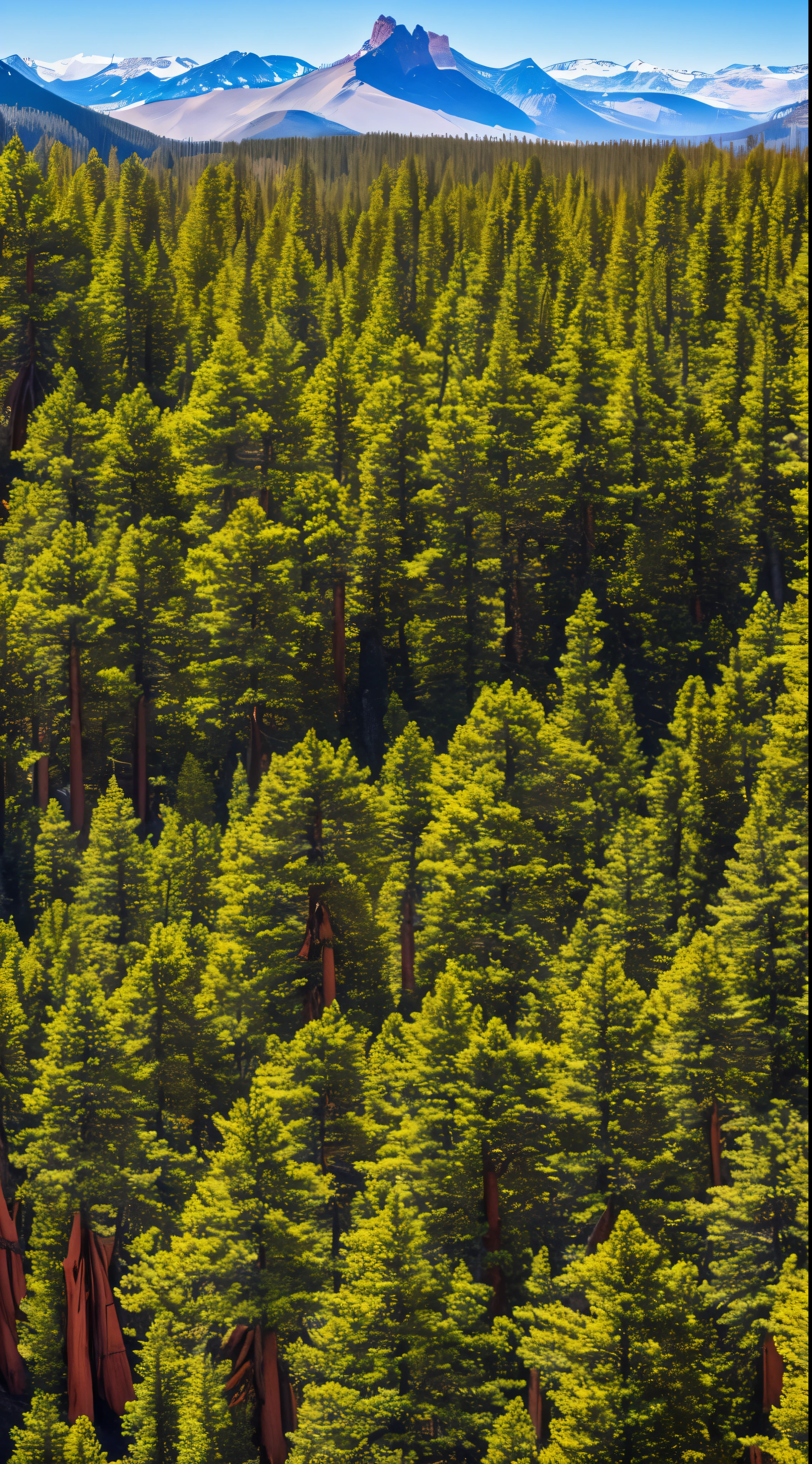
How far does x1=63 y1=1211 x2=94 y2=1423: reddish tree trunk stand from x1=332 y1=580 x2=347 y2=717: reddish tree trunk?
24.3 meters

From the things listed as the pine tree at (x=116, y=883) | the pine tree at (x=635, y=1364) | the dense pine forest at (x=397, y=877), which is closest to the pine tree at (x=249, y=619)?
the dense pine forest at (x=397, y=877)

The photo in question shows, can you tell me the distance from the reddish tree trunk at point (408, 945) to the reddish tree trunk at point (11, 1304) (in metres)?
15.0

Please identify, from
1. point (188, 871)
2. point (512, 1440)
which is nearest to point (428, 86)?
point (188, 871)

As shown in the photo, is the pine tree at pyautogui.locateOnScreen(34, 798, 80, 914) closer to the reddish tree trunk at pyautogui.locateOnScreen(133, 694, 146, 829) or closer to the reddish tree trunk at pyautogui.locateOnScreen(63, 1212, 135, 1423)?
the reddish tree trunk at pyautogui.locateOnScreen(133, 694, 146, 829)

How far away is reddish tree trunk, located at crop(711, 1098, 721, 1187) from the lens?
107 ft

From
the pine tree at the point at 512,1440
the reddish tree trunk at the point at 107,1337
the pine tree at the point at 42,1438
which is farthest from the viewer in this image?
the reddish tree trunk at the point at 107,1337

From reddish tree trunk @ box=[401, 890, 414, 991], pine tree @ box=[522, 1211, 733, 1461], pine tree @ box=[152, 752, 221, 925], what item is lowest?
pine tree @ box=[522, 1211, 733, 1461]

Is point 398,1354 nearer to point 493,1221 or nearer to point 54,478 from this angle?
point 493,1221

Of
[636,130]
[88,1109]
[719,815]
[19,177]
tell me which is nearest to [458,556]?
[719,815]

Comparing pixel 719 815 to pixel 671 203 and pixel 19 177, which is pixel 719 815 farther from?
pixel 671 203

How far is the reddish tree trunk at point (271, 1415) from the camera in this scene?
35.3m

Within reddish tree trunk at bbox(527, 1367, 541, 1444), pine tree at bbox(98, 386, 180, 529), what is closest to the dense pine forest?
pine tree at bbox(98, 386, 180, 529)

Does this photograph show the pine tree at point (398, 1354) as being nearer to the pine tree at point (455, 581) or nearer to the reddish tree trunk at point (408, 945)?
the reddish tree trunk at point (408, 945)

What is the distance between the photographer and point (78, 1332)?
132 feet
